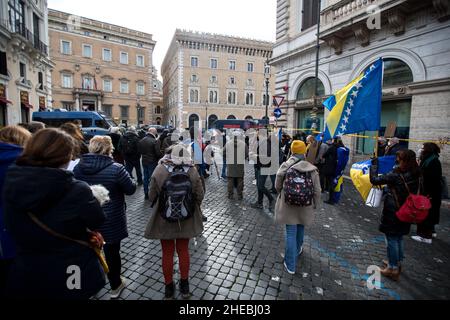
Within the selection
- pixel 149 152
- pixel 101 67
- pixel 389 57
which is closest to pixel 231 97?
pixel 101 67

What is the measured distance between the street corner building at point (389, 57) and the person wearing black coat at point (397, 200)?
15.0 feet

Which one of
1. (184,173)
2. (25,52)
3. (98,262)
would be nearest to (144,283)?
(98,262)

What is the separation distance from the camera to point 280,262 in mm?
3838

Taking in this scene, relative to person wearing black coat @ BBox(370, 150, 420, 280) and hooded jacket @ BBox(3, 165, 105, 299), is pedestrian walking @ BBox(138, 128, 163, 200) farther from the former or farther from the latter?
person wearing black coat @ BBox(370, 150, 420, 280)

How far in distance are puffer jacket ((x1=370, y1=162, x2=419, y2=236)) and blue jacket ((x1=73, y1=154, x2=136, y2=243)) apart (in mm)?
3456

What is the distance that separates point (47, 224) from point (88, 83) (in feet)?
165

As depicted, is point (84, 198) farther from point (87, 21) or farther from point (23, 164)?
point (87, 21)

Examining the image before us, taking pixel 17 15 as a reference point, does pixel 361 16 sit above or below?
below

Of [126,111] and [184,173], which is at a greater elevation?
[126,111]

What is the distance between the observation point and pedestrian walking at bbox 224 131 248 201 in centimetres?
697

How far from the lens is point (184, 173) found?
2.79 metres

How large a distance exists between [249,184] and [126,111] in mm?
44158

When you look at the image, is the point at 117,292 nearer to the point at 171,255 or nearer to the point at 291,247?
the point at 171,255

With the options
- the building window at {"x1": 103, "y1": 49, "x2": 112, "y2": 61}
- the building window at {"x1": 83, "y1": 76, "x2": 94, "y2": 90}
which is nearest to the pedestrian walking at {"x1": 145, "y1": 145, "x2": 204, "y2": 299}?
the building window at {"x1": 83, "y1": 76, "x2": 94, "y2": 90}
